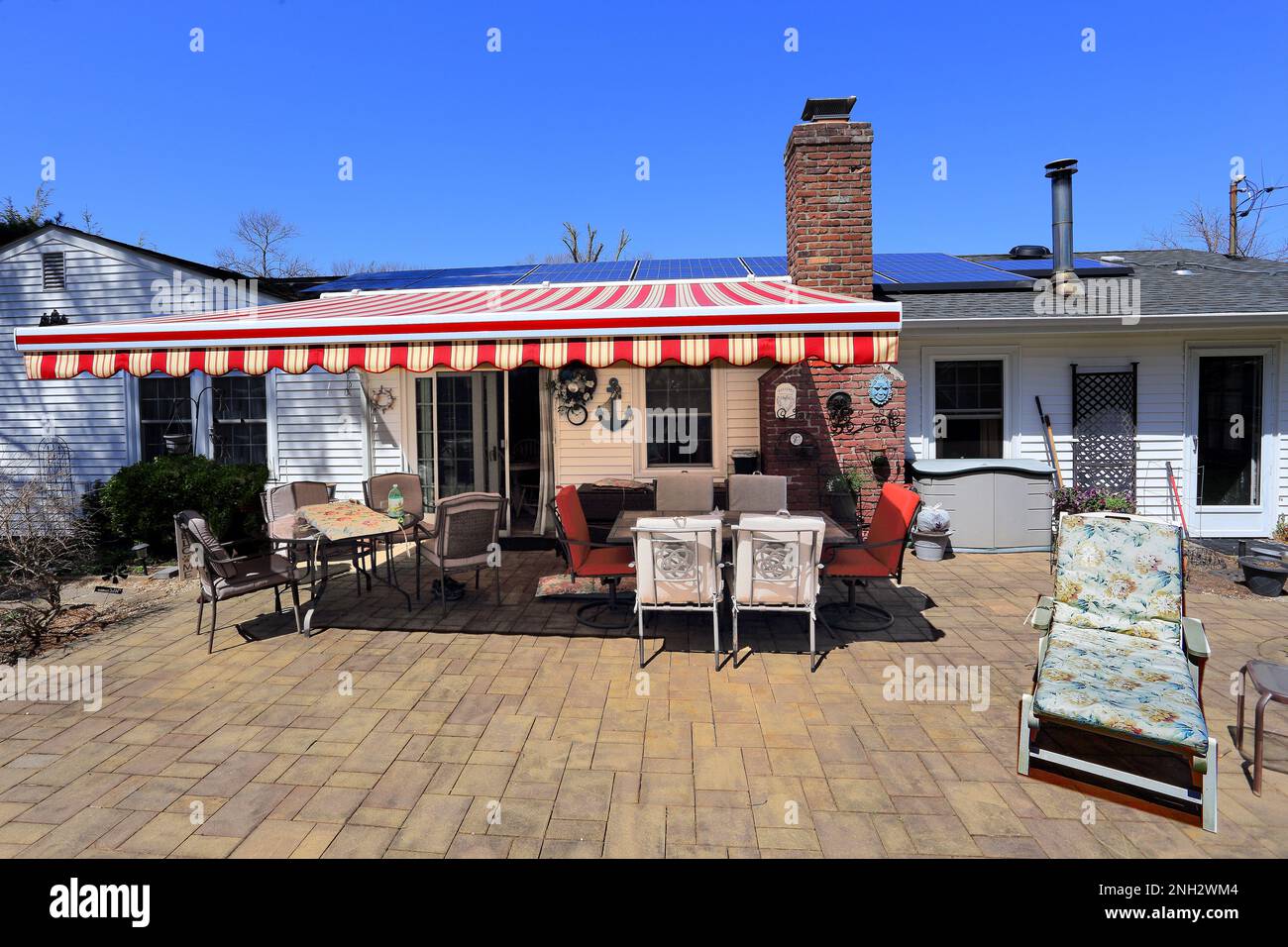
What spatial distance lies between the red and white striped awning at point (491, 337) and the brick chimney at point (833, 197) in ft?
9.10

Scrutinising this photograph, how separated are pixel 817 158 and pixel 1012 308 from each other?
3685mm

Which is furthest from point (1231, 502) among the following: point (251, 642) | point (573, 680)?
point (251, 642)

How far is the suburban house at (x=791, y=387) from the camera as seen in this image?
896 centimetres

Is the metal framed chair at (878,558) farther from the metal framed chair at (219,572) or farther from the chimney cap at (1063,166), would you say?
the chimney cap at (1063,166)

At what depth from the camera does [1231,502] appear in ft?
33.4

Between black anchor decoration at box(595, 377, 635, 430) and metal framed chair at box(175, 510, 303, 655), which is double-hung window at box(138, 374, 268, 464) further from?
black anchor decoration at box(595, 377, 635, 430)

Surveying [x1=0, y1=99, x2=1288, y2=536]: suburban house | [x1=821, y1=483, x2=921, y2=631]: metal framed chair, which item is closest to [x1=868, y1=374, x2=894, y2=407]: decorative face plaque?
[x1=0, y1=99, x2=1288, y2=536]: suburban house

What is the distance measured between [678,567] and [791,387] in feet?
15.3

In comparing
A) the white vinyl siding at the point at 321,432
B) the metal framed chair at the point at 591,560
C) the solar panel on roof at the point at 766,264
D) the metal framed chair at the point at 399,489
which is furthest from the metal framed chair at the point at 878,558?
the white vinyl siding at the point at 321,432

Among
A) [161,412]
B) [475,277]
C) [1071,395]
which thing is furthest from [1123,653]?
[161,412]

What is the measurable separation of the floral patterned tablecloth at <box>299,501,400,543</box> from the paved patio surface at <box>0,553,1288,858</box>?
3.07 feet

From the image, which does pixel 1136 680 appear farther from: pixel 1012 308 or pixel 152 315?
pixel 152 315

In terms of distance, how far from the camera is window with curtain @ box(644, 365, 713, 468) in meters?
10.7
